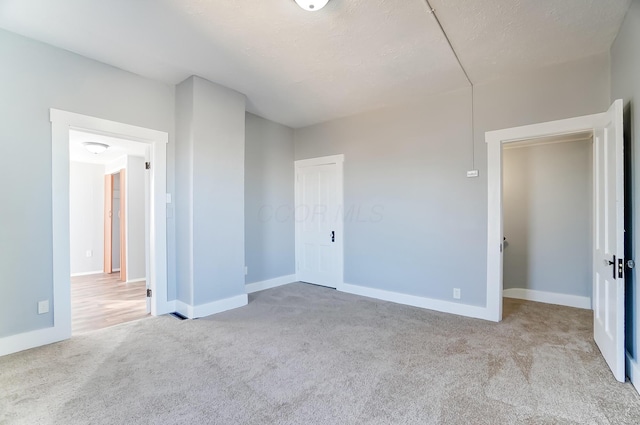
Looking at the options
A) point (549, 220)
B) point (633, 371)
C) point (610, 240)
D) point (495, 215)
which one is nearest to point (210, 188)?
point (495, 215)

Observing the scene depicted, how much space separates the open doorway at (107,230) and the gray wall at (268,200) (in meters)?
1.45

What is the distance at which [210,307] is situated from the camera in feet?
11.8

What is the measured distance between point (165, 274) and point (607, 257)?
14.6 ft

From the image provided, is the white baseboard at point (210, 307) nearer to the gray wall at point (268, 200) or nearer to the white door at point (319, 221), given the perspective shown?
the gray wall at point (268, 200)

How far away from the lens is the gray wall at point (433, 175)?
10.2 feet

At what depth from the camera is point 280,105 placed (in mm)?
4281

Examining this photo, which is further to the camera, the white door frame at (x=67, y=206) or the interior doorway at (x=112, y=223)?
the interior doorway at (x=112, y=223)

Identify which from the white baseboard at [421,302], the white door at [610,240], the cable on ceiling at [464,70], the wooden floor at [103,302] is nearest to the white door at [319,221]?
the white baseboard at [421,302]

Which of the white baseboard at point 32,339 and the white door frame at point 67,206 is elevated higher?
the white door frame at point 67,206

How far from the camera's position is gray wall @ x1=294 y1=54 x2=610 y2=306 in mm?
3119

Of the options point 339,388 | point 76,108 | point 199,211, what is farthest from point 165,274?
point 339,388

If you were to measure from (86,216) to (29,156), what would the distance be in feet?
15.4

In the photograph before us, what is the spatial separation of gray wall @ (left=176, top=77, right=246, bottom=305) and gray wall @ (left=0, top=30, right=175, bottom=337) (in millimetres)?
972

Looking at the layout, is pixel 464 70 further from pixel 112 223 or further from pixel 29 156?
pixel 112 223
